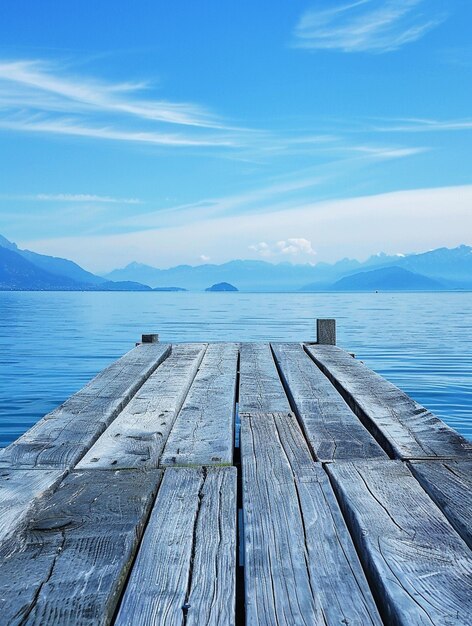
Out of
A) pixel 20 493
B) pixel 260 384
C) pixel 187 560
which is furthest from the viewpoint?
pixel 260 384

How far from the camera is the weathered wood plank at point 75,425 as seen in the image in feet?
12.1

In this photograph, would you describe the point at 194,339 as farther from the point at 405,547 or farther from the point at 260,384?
the point at 405,547

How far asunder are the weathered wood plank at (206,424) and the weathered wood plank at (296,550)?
22 cm

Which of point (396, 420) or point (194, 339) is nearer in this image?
point (396, 420)

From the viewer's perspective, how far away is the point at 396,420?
446cm

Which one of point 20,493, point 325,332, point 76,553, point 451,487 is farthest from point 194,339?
point 76,553

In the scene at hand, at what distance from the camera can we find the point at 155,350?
852 cm

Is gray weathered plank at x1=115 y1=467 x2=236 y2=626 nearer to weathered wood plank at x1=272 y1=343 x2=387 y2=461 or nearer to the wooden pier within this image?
the wooden pier

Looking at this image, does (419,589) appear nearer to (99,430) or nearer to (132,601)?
(132,601)

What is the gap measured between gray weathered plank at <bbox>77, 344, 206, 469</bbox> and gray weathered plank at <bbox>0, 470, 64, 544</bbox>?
0.84 feet

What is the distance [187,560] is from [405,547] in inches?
32.4

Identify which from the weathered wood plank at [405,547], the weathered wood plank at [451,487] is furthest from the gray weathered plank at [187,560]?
the weathered wood plank at [451,487]

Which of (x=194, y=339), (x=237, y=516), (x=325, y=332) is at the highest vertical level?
(x=325, y=332)

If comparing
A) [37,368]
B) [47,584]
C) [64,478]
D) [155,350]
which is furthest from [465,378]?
[47,584]
